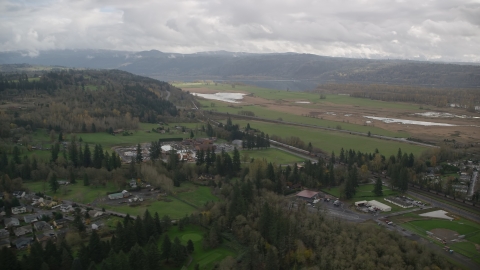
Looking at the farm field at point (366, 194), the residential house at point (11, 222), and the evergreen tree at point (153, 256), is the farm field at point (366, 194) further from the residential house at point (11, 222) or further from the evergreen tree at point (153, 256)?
the residential house at point (11, 222)

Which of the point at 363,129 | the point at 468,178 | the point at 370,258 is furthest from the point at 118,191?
the point at 363,129

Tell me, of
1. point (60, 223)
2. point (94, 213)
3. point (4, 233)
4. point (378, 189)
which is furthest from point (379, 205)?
point (4, 233)

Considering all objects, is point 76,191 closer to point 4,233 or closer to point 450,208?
point 4,233

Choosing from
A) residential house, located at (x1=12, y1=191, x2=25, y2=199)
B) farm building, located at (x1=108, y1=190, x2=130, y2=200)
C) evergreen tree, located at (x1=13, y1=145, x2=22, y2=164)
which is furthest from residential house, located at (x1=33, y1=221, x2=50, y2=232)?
evergreen tree, located at (x1=13, y1=145, x2=22, y2=164)

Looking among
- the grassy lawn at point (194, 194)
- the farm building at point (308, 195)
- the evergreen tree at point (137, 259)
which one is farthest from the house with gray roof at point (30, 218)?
the farm building at point (308, 195)

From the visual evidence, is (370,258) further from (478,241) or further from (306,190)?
(306,190)
